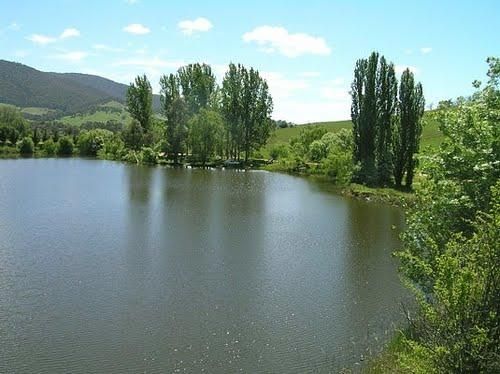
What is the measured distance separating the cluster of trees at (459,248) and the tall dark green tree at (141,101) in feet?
242

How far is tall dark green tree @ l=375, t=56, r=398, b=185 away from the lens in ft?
152

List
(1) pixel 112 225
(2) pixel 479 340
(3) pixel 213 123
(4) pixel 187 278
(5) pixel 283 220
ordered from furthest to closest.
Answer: (3) pixel 213 123
(5) pixel 283 220
(1) pixel 112 225
(4) pixel 187 278
(2) pixel 479 340

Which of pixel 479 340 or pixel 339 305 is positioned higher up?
pixel 479 340

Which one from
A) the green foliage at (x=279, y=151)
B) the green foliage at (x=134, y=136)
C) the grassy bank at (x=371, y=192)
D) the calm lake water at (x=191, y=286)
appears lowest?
the calm lake water at (x=191, y=286)

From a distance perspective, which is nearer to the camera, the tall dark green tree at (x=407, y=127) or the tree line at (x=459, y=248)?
the tree line at (x=459, y=248)

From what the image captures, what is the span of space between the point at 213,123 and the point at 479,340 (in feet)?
212

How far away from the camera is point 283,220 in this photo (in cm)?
3077

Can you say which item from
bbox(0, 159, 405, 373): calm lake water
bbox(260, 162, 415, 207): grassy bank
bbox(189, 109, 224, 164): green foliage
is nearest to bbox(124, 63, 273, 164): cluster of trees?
bbox(189, 109, 224, 164): green foliage

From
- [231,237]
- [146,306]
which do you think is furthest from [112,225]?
[146,306]

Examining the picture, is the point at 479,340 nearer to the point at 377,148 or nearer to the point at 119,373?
the point at 119,373

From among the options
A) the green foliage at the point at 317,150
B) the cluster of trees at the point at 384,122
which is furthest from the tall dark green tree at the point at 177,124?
the cluster of trees at the point at 384,122

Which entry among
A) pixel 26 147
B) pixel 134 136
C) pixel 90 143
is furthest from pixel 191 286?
pixel 26 147

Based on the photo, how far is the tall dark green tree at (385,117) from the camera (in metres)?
46.4

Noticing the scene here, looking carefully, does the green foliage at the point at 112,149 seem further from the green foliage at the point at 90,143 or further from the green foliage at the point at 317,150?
the green foliage at the point at 317,150
